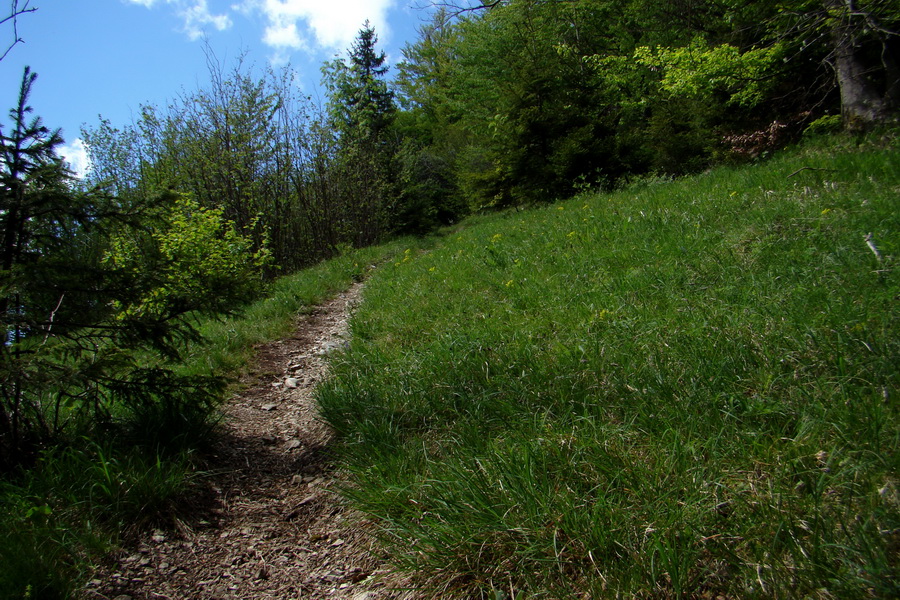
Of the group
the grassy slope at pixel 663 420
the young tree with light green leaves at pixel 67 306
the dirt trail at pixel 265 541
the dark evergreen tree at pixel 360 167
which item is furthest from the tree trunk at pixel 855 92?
the dark evergreen tree at pixel 360 167

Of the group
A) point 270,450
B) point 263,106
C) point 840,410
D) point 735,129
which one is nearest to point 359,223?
point 263,106

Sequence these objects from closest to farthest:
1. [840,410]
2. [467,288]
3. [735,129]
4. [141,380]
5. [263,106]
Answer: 1. [840,410]
2. [141,380]
3. [467,288]
4. [735,129]
5. [263,106]

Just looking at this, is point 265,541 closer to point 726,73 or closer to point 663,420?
point 663,420

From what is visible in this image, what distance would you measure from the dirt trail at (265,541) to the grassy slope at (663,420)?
0.23 m

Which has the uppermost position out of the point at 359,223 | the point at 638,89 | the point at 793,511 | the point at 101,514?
the point at 638,89

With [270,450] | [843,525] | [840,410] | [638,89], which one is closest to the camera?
[843,525]

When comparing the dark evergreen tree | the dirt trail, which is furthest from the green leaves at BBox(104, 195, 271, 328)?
the dark evergreen tree

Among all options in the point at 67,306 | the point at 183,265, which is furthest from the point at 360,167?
the point at 67,306

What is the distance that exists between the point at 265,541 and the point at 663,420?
221cm

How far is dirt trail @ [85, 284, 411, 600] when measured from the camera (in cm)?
218

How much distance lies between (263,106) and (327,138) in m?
2.75

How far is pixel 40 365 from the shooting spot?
8.06ft

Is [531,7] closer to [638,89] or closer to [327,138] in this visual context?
[638,89]

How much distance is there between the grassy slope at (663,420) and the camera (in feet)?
5.42
